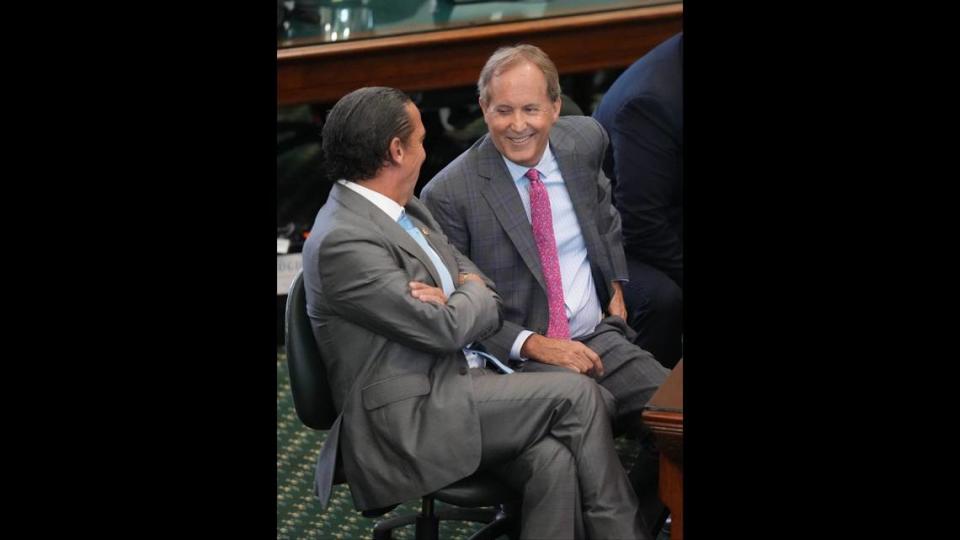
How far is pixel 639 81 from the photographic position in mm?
4047

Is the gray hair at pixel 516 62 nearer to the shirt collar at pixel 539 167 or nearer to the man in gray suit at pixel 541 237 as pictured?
the man in gray suit at pixel 541 237

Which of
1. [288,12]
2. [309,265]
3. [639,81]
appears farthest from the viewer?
[288,12]

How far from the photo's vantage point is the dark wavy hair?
313cm

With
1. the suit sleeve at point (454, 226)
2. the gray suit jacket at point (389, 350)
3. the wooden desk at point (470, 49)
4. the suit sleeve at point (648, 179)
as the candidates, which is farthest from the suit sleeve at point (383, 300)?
the wooden desk at point (470, 49)

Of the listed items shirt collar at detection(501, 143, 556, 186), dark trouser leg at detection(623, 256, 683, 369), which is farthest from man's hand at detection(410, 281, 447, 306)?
dark trouser leg at detection(623, 256, 683, 369)

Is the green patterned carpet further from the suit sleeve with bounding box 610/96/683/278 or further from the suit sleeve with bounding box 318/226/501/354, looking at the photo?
the suit sleeve with bounding box 318/226/501/354

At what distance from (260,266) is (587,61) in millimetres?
2289

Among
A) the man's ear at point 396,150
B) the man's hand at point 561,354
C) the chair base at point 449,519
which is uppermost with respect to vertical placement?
the man's ear at point 396,150

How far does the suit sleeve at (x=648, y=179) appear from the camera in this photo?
4.02 m

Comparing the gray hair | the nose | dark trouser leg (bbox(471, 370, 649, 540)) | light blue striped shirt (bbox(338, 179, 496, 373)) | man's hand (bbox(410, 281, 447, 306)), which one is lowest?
dark trouser leg (bbox(471, 370, 649, 540))

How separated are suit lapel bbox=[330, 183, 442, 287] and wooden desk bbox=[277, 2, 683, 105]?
228cm

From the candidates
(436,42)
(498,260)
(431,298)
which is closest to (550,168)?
(498,260)

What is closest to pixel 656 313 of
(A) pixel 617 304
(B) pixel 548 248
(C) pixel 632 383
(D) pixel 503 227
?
(A) pixel 617 304

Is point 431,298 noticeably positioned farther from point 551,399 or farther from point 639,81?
point 639,81
